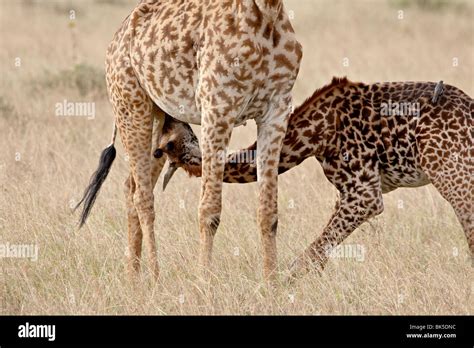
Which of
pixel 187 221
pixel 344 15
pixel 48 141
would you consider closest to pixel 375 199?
pixel 187 221

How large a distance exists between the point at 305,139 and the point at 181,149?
0.99 metres

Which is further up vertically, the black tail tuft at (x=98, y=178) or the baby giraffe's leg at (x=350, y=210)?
the black tail tuft at (x=98, y=178)

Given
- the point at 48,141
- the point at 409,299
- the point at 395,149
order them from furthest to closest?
the point at 48,141
the point at 395,149
the point at 409,299

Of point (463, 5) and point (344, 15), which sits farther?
point (463, 5)

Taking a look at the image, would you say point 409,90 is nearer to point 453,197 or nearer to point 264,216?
point 453,197

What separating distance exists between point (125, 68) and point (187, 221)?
182 cm

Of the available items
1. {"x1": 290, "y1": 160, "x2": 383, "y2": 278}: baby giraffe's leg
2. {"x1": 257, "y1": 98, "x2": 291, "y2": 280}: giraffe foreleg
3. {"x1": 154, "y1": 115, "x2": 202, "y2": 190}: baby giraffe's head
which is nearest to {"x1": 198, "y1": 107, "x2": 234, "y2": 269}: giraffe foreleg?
{"x1": 257, "y1": 98, "x2": 291, "y2": 280}: giraffe foreleg

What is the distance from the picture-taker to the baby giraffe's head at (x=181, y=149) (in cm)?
745

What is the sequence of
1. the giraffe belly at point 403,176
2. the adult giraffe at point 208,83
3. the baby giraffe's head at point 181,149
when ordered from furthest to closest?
the giraffe belly at point 403,176
the baby giraffe's head at point 181,149
the adult giraffe at point 208,83

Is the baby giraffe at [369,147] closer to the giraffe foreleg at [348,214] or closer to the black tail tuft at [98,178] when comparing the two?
the giraffe foreleg at [348,214]

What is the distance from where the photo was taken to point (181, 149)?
7484mm

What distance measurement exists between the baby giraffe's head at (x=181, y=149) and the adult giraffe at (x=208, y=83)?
175 mm

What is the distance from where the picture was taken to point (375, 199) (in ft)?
25.0

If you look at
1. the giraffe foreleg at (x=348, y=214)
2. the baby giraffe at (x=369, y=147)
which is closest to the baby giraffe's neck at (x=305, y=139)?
the baby giraffe at (x=369, y=147)
